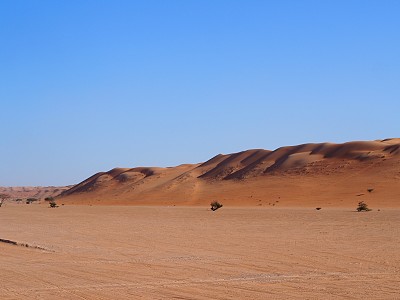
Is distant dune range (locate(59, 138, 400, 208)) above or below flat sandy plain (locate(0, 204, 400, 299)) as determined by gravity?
above

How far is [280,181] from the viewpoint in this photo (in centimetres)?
8756

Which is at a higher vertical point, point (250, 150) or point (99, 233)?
point (250, 150)

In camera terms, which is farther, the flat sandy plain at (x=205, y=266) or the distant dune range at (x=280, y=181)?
the distant dune range at (x=280, y=181)

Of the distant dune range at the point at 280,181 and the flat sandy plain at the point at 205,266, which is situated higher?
the distant dune range at the point at 280,181

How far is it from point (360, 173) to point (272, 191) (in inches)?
444

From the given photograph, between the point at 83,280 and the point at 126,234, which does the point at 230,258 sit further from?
the point at 126,234

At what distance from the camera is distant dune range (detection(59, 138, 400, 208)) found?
234 feet

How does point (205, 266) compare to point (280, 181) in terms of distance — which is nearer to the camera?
point (205, 266)

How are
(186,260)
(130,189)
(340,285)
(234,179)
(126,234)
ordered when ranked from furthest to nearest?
(130,189) < (234,179) < (126,234) < (186,260) < (340,285)

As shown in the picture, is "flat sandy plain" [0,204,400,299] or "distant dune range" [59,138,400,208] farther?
"distant dune range" [59,138,400,208]

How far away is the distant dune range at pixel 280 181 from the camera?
234ft

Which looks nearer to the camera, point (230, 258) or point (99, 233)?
point (230, 258)

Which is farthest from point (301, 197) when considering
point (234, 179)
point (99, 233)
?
point (99, 233)

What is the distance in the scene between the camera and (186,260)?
1838 cm
